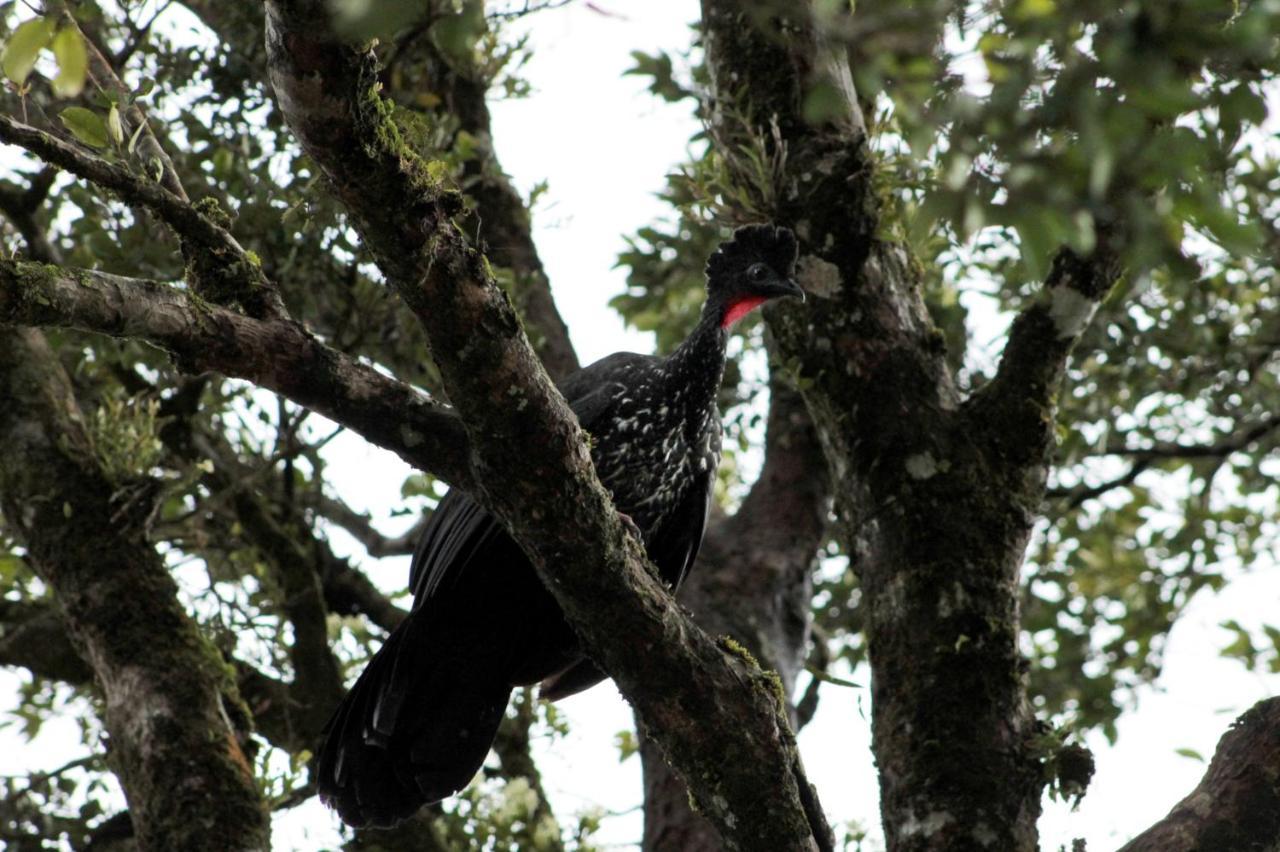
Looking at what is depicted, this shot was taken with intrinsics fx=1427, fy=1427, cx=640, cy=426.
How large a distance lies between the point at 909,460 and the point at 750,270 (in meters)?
0.82

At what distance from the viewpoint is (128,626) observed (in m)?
4.09

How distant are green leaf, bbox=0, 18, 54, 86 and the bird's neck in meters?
2.99

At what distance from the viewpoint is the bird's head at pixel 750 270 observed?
→ 441cm

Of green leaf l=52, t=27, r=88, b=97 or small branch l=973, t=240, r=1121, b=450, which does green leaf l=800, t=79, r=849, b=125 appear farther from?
small branch l=973, t=240, r=1121, b=450

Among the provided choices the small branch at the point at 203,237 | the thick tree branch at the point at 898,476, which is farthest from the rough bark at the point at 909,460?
the small branch at the point at 203,237

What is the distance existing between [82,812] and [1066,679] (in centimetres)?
467

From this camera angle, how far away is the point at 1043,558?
7.37 meters

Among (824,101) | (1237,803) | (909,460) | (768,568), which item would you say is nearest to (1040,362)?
(909,460)

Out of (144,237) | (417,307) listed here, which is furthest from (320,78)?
(144,237)

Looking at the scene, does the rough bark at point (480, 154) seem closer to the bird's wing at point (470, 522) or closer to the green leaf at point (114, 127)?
the bird's wing at point (470, 522)

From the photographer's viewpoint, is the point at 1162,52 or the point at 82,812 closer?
the point at 1162,52

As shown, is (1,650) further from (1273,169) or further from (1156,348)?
(1273,169)

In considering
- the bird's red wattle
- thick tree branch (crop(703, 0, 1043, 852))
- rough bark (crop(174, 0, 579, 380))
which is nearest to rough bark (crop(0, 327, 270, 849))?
rough bark (crop(174, 0, 579, 380))

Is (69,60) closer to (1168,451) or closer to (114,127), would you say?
(114,127)
